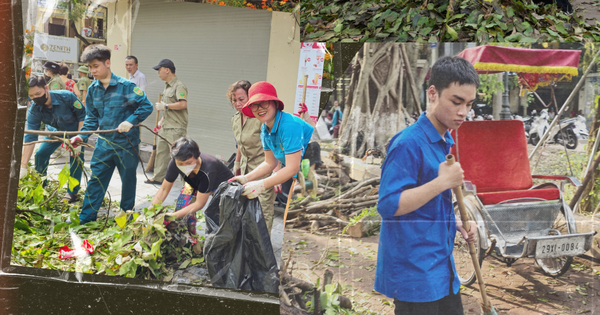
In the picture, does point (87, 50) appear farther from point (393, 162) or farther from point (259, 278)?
point (393, 162)

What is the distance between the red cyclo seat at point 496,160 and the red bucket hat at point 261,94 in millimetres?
1209

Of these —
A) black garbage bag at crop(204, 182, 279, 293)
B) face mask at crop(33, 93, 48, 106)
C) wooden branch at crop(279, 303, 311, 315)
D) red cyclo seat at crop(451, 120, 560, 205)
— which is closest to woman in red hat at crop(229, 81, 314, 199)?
black garbage bag at crop(204, 182, 279, 293)

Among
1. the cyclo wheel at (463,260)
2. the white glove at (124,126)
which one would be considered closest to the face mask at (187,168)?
the white glove at (124,126)

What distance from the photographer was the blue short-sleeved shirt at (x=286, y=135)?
9.48ft

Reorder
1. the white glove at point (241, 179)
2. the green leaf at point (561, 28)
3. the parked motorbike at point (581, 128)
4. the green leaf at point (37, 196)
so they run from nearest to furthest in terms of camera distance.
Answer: the parked motorbike at point (581, 128) → the green leaf at point (561, 28) → the white glove at point (241, 179) → the green leaf at point (37, 196)

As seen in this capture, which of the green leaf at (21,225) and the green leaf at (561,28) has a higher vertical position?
the green leaf at (561,28)

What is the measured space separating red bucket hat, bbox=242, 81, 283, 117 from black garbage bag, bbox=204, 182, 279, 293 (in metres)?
0.62

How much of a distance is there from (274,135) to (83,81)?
152 cm

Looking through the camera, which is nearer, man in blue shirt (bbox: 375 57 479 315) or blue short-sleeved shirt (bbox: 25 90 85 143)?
man in blue shirt (bbox: 375 57 479 315)

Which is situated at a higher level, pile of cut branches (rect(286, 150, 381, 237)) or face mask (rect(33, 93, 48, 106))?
face mask (rect(33, 93, 48, 106))

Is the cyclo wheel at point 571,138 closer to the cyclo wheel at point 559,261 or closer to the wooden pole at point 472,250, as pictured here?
the cyclo wheel at point 559,261

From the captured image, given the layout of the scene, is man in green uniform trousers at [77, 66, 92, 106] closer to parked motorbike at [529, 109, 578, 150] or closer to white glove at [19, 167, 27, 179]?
white glove at [19, 167, 27, 179]

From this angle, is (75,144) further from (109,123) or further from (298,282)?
(298,282)

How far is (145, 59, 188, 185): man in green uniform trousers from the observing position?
303 centimetres
